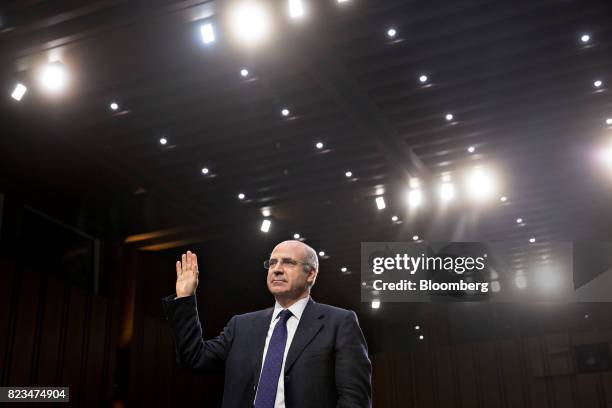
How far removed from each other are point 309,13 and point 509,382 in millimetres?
9667

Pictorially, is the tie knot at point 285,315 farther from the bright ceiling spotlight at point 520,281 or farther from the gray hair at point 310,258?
the bright ceiling spotlight at point 520,281

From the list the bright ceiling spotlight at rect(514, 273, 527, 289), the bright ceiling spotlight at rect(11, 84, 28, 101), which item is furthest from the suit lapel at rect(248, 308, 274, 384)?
the bright ceiling spotlight at rect(514, 273, 527, 289)

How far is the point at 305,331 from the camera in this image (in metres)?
2.28

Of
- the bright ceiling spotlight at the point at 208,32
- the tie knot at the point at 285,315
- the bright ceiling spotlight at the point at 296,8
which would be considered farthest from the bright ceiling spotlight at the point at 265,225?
the tie knot at the point at 285,315

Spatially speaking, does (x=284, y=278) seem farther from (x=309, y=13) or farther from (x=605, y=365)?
(x=605, y=365)

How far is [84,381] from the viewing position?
10078mm

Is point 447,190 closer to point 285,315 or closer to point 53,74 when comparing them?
point 53,74

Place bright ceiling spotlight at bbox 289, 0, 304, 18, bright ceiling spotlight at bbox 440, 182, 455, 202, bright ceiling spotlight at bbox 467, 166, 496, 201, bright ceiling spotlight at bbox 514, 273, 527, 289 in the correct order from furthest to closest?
bright ceiling spotlight at bbox 514, 273, 527, 289 → bright ceiling spotlight at bbox 440, 182, 455, 202 → bright ceiling spotlight at bbox 467, 166, 496, 201 → bright ceiling spotlight at bbox 289, 0, 304, 18

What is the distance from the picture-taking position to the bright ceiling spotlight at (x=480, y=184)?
9836mm

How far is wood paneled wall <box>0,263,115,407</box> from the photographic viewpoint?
29.8ft

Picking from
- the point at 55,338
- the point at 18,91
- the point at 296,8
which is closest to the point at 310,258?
the point at 296,8

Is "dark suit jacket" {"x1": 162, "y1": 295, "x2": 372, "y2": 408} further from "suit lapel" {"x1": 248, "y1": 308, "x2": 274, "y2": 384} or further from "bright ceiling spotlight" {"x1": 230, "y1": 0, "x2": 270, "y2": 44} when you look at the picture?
"bright ceiling spotlight" {"x1": 230, "y1": 0, "x2": 270, "y2": 44}

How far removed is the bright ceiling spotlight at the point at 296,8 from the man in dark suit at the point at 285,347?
4.21 m

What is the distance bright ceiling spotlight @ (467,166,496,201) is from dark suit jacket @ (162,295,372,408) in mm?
7786
